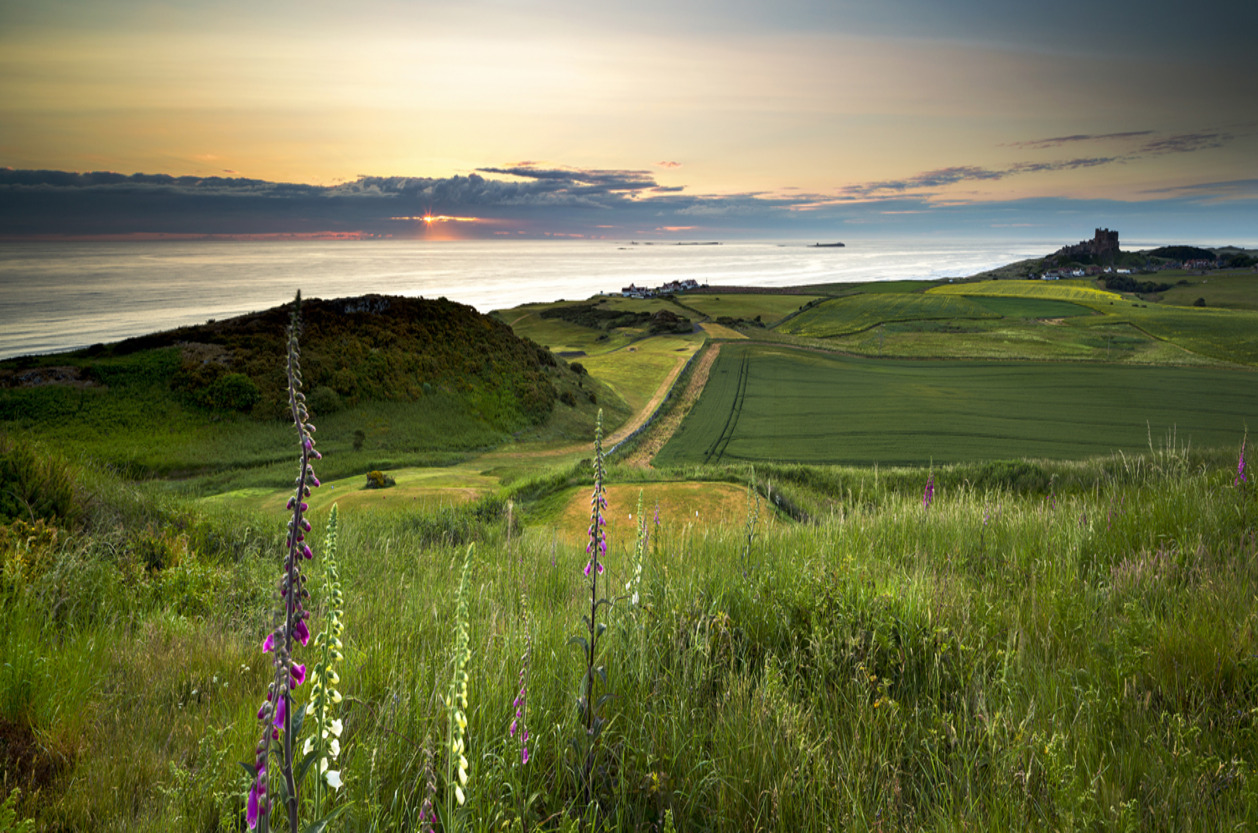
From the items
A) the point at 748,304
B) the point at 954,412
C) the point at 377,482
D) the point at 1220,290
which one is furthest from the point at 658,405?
the point at 1220,290

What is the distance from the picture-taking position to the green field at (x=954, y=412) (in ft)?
145

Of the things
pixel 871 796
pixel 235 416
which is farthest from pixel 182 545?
pixel 235 416

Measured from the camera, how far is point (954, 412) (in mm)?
54031

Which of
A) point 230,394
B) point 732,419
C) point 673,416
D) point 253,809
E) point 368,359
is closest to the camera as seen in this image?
point 253,809

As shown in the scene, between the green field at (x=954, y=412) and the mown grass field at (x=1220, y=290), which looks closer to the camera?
the green field at (x=954, y=412)

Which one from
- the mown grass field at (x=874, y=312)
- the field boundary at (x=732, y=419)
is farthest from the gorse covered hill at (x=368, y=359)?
the mown grass field at (x=874, y=312)

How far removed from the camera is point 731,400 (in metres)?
61.4

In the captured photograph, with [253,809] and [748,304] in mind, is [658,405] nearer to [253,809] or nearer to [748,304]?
[253,809]

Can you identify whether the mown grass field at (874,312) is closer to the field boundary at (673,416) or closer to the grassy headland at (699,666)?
the field boundary at (673,416)

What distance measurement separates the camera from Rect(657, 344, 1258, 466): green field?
44312 mm

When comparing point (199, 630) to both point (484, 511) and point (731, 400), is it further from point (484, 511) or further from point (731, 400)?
point (731, 400)

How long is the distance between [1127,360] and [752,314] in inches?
2667

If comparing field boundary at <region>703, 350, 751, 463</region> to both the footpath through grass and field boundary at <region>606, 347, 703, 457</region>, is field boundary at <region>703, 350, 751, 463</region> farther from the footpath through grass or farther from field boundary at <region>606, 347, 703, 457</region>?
the footpath through grass

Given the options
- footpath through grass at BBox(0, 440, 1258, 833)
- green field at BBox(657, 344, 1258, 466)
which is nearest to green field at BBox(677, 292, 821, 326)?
green field at BBox(657, 344, 1258, 466)
